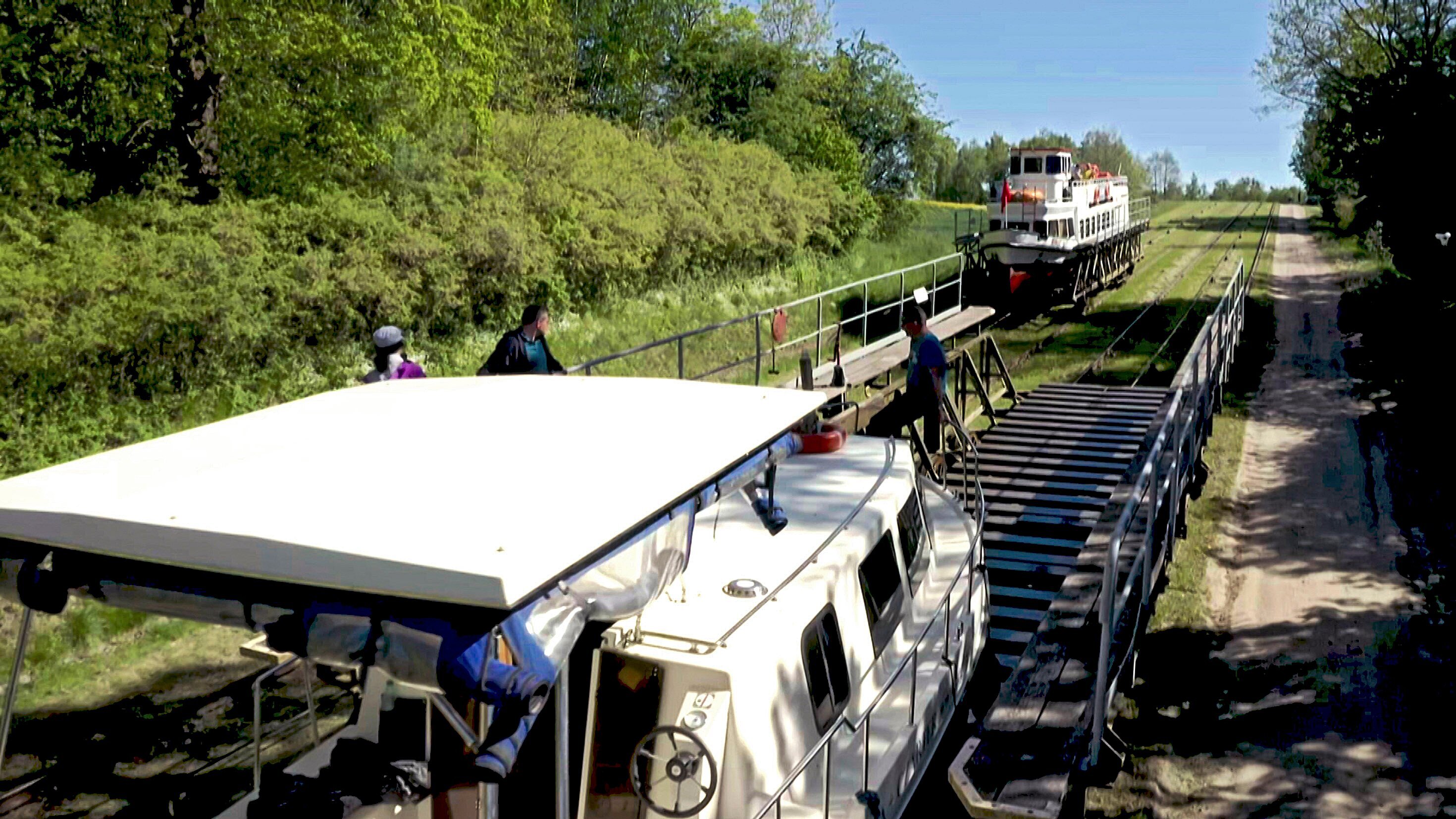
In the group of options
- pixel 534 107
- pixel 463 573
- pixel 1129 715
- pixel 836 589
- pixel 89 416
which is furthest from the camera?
pixel 534 107

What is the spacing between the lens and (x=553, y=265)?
66.8 ft

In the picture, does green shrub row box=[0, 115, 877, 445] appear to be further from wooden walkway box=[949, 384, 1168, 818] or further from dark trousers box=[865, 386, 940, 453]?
wooden walkway box=[949, 384, 1168, 818]

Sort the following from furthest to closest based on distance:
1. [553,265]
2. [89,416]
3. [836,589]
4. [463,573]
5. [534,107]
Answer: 1. [534,107]
2. [553,265]
3. [89,416]
4. [836,589]
5. [463,573]

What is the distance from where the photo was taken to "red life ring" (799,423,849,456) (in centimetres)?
608

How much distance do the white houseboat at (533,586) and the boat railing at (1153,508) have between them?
0.88 m

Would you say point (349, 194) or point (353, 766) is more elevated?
point (349, 194)

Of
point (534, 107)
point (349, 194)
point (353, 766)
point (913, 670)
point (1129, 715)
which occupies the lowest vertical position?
point (1129, 715)

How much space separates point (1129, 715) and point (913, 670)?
3254 mm

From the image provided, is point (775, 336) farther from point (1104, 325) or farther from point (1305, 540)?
point (1104, 325)

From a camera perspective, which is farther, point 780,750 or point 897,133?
point 897,133

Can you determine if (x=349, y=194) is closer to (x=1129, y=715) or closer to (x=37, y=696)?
(x=37, y=696)

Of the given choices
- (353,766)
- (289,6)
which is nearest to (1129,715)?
(353,766)

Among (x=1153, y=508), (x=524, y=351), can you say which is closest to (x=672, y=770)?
(x=1153, y=508)

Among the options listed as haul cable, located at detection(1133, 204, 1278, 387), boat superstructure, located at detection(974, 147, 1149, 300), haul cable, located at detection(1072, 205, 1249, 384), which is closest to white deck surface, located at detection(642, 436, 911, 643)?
haul cable, located at detection(1072, 205, 1249, 384)
